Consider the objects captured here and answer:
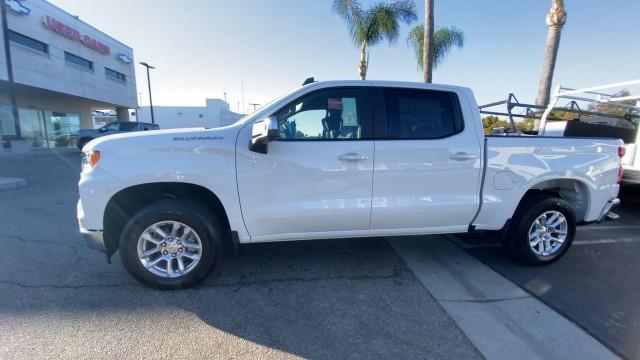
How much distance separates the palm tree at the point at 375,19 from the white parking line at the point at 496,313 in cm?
1295

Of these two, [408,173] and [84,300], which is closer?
[84,300]

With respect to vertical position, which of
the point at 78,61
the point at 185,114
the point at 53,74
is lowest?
the point at 185,114

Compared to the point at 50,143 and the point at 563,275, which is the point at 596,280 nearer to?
the point at 563,275

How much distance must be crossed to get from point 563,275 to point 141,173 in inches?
173

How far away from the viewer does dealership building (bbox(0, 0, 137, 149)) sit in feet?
55.8

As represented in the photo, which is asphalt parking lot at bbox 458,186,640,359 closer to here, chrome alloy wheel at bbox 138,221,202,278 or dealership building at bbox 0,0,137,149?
chrome alloy wheel at bbox 138,221,202,278

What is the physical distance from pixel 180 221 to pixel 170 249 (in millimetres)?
326

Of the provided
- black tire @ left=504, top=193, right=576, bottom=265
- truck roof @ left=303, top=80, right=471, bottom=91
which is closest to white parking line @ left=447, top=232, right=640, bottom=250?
black tire @ left=504, top=193, right=576, bottom=265

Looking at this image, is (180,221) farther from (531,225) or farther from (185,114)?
(185,114)

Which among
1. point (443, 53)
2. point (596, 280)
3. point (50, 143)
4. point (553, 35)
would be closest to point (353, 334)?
point (596, 280)

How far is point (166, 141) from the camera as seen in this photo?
2.77 meters

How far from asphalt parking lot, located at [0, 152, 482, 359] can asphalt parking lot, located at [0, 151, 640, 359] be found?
0.04ft

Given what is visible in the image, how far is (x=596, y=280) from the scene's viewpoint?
327 centimetres

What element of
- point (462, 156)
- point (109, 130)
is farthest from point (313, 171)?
point (109, 130)
